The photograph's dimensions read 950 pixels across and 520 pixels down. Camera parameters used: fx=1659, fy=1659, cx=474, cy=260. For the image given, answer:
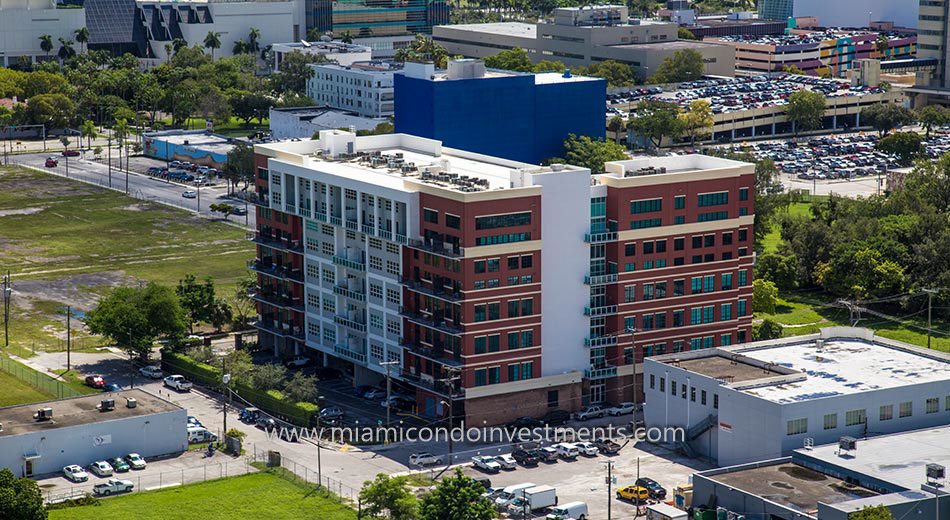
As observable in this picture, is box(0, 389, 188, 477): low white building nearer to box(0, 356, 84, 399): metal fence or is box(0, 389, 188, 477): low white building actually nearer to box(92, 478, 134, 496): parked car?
box(92, 478, 134, 496): parked car

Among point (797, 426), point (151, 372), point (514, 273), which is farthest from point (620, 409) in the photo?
point (151, 372)

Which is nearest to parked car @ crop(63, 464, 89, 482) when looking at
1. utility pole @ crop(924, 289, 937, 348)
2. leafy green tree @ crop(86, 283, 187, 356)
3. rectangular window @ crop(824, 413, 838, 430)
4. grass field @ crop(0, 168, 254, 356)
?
leafy green tree @ crop(86, 283, 187, 356)

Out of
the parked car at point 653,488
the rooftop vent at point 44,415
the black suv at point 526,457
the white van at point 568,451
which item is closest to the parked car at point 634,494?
the parked car at point 653,488

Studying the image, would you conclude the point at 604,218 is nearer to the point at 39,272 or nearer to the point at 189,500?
the point at 189,500

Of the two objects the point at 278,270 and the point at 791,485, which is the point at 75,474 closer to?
the point at 278,270

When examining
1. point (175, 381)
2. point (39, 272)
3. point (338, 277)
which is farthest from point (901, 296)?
point (39, 272)

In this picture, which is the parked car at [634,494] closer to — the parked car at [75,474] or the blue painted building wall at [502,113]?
the parked car at [75,474]
